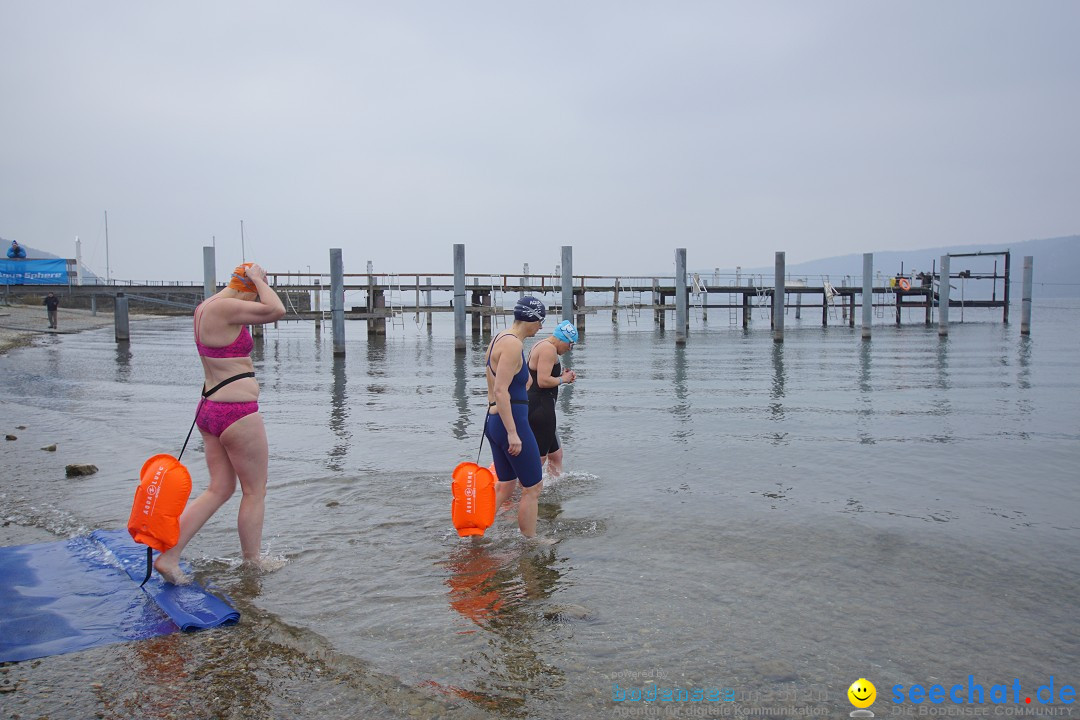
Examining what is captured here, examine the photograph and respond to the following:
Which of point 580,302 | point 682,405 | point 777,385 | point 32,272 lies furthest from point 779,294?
point 32,272

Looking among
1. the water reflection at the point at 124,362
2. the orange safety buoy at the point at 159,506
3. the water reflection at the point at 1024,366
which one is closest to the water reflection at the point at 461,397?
the orange safety buoy at the point at 159,506

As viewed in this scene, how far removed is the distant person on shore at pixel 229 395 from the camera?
4.41m

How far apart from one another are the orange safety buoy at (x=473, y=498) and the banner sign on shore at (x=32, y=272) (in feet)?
122

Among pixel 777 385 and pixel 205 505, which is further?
pixel 777 385

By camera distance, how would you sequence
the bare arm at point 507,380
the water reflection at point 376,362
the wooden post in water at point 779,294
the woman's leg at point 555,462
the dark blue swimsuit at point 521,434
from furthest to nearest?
the wooden post in water at point 779,294 → the water reflection at point 376,362 → the woman's leg at point 555,462 → the dark blue swimsuit at point 521,434 → the bare arm at point 507,380

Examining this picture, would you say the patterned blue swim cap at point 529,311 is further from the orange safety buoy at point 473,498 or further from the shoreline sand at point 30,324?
the shoreline sand at point 30,324

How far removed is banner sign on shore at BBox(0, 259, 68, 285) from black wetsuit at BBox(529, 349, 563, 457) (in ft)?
120

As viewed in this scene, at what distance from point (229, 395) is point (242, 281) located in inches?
27.0

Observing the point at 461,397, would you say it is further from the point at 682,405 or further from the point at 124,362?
the point at 124,362

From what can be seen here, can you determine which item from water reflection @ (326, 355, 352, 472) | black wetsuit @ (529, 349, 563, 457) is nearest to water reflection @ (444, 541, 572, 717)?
black wetsuit @ (529, 349, 563, 457)

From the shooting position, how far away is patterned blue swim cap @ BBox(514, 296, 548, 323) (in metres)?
5.33

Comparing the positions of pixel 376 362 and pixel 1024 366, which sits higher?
pixel 376 362

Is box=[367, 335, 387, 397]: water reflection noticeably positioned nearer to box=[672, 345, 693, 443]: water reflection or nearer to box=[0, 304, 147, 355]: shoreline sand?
box=[672, 345, 693, 443]: water reflection

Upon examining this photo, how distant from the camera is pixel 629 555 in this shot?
5.55 meters
